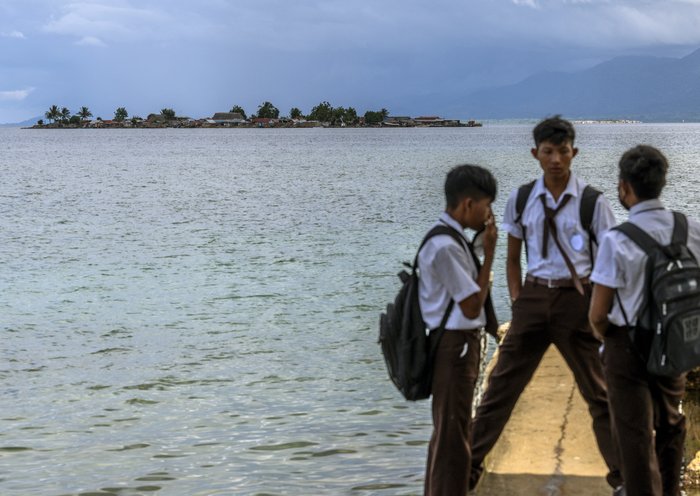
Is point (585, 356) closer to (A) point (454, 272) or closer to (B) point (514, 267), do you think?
(B) point (514, 267)

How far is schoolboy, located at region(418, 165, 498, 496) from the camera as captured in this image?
4668 mm

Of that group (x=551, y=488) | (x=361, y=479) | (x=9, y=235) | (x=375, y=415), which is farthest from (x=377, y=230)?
(x=551, y=488)

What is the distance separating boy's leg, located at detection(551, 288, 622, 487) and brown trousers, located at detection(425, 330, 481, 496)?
72cm

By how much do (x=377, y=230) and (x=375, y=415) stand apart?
21.4 m

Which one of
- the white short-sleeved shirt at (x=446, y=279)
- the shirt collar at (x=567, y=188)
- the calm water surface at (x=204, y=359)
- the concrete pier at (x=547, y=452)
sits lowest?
the calm water surface at (x=204, y=359)

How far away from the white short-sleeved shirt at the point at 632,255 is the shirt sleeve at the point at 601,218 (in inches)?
25.8

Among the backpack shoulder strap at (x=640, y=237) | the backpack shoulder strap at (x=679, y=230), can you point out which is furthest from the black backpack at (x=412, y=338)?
the backpack shoulder strap at (x=679, y=230)

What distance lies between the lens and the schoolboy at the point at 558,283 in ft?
17.5

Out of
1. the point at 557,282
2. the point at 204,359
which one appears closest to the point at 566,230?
the point at 557,282

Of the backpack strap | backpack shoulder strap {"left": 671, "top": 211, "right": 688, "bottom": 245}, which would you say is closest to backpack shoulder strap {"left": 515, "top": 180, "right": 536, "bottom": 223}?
the backpack strap

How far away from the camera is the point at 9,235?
31.6 m

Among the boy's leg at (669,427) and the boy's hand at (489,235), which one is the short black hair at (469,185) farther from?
the boy's leg at (669,427)

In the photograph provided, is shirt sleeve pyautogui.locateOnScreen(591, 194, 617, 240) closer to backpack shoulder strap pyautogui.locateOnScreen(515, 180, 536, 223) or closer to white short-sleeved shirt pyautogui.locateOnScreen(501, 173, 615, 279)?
white short-sleeved shirt pyautogui.locateOnScreen(501, 173, 615, 279)

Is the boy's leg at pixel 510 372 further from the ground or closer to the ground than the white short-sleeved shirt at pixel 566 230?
closer to the ground
